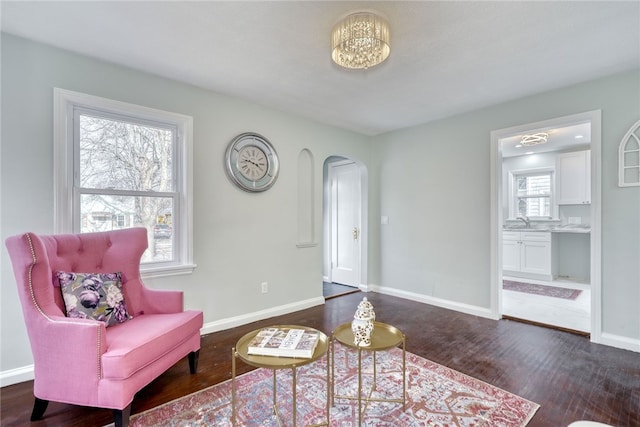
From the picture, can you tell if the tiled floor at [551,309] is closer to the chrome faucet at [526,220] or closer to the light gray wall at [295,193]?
the light gray wall at [295,193]

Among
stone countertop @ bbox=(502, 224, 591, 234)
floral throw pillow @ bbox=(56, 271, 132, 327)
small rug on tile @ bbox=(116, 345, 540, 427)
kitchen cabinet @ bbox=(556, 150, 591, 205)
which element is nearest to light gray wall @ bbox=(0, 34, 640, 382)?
floral throw pillow @ bbox=(56, 271, 132, 327)

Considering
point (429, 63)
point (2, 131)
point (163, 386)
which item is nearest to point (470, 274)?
point (429, 63)

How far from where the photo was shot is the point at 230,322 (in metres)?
3.22

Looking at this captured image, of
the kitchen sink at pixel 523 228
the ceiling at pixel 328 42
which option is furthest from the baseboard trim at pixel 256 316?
the kitchen sink at pixel 523 228

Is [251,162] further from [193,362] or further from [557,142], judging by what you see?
[557,142]

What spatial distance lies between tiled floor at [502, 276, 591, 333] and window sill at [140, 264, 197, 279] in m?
3.72

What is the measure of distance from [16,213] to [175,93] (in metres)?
1.60

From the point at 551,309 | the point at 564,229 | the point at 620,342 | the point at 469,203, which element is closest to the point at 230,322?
the point at 469,203

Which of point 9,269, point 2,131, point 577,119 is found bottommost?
point 9,269

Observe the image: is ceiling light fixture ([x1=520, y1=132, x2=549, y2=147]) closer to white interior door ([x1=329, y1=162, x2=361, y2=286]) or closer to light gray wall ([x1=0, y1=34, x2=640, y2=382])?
light gray wall ([x1=0, y1=34, x2=640, y2=382])

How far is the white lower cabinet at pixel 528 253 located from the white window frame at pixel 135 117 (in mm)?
5299

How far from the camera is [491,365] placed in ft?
7.95

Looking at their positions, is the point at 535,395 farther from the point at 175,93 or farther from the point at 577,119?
the point at 175,93

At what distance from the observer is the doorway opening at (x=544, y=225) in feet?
11.6
